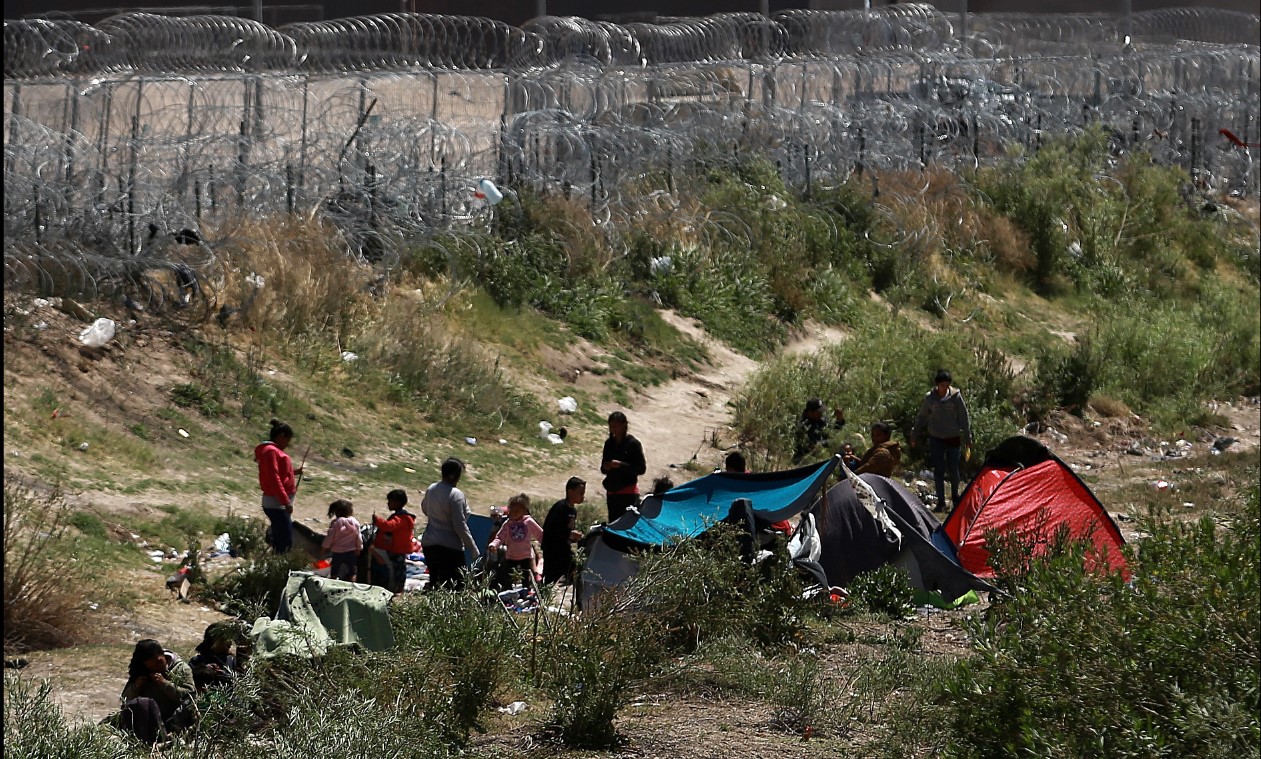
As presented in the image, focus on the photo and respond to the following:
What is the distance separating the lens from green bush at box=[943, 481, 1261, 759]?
154 inches

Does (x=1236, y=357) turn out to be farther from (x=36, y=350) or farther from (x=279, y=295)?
(x=36, y=350)

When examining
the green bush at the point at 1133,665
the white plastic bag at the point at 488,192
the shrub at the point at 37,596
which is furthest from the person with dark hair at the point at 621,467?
the white plastic bag at the point at 488,192

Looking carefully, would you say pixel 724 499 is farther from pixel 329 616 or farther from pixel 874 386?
pixel 874 386

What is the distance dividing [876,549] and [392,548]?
112 inches

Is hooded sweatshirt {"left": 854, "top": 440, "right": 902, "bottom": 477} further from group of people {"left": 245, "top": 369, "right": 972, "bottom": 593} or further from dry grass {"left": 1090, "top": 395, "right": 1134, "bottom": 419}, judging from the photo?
dry grass {"left": 1090, "top": 395, "right": 1134, "bottom": 419}

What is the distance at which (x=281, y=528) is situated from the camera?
9.10 metres

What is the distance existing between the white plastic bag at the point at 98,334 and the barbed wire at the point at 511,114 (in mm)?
620

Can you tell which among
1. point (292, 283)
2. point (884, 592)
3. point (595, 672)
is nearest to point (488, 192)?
point (292, 283)

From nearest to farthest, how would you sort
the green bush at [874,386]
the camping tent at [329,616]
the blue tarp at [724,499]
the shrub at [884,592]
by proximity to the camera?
1. the camping tent at [329,616]
2. the shrub at [884,592]
3. the blue tarp at [724,499]
4. the green bush at [874,386]

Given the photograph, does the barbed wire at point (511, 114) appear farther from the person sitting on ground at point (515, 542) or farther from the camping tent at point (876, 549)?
the camping tent at point (876, 549)

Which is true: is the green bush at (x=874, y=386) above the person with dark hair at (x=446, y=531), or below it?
below

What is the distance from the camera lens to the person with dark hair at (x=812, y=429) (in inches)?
500

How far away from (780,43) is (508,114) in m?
8.16

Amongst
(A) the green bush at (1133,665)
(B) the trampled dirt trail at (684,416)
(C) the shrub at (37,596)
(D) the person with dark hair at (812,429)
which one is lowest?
(B) the trampled dirt trail at (684,416)
